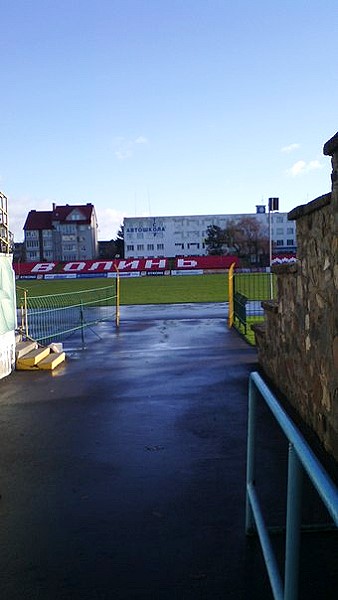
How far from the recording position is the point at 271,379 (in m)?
9.20

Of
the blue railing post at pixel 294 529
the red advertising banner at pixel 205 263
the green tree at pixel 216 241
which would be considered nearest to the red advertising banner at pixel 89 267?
the red advertising banner at pixel 205 263

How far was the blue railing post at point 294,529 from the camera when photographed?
2.45 m

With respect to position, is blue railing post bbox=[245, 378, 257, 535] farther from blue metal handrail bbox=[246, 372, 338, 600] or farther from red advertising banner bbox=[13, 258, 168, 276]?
red advertising banner bbox=[13, 258, 168, 276]

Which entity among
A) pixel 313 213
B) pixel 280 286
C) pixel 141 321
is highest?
pixel 313 213

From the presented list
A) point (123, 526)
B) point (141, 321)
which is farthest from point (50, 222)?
point (123, 526)

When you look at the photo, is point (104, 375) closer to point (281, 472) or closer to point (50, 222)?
point (281, 472)

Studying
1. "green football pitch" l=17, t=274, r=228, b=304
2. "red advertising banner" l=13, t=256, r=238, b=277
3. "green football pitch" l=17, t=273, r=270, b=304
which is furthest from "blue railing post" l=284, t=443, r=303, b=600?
"red advertising banner" l=13, t=256, r=238, b=277

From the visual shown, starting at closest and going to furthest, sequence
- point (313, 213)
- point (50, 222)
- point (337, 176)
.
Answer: point (337, 176)
point (313, 213)
point (50, 222)

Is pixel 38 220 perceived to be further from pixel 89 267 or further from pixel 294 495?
pixel 294 495

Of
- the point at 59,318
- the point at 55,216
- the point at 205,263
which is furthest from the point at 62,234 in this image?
the point at 59,318

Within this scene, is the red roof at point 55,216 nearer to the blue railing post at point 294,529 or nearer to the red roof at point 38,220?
the red roof at point 38,220

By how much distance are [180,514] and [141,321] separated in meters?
16.4

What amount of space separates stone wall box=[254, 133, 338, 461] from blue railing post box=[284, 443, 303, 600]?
2.96 metres

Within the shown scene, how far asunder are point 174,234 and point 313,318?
407 feet
